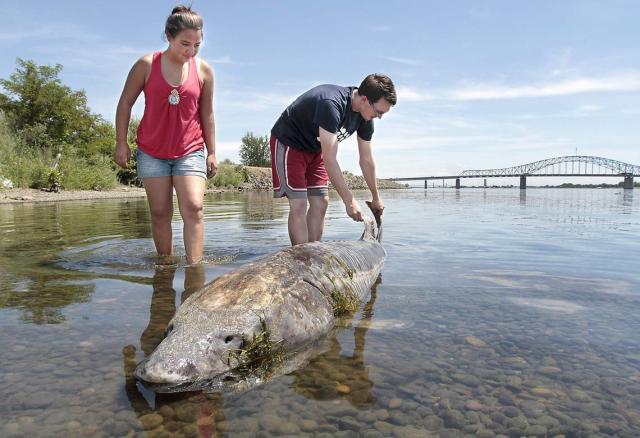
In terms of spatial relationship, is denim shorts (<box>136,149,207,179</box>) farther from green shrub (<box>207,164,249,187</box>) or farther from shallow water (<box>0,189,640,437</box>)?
green shrub (<box>207,164,249,187</box>)

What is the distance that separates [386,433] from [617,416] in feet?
3.44

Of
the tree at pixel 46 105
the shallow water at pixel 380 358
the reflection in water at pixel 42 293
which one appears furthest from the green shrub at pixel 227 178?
the shallow water at pixel 380 358

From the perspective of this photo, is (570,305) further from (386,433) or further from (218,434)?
(218,434)

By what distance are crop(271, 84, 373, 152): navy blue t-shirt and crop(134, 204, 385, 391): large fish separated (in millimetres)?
1708

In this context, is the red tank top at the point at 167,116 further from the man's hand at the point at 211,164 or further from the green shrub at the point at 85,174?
the green shrub at the point at 85,174

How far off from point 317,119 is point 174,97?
158cm

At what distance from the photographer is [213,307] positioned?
2.94 meters

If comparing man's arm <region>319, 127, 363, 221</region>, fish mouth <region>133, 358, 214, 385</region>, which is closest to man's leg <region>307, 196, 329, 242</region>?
man's arm <region>319, 127, 363, 221</region>

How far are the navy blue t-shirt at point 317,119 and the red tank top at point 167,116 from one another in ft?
3.88

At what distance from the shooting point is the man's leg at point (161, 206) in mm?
5508

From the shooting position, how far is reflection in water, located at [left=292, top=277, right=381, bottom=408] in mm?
2408

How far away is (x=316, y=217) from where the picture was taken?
6508 millimetres

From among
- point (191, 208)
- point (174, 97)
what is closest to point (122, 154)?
point (174, 97)

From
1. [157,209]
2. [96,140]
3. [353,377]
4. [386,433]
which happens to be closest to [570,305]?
[353,377]
